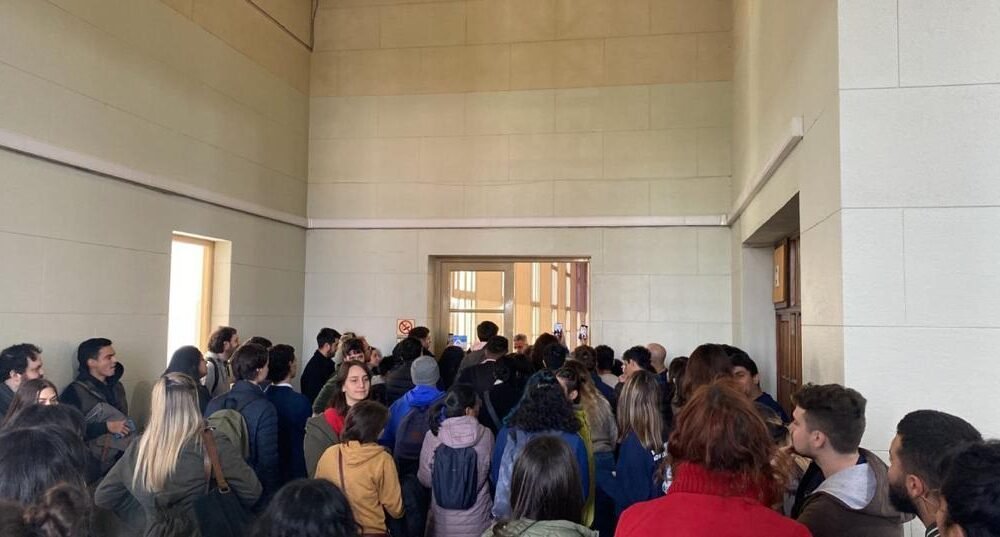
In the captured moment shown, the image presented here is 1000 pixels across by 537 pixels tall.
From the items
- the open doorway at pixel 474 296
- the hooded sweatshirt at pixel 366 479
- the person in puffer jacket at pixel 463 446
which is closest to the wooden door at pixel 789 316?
the open doorway at pixel 474 296

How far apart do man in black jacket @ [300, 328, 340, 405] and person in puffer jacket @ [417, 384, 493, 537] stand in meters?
2.49

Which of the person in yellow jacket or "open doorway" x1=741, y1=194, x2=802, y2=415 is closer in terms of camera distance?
the person in yellow jacket

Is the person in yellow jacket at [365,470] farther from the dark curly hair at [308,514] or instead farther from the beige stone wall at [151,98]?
the beige stone wall at [151,98]

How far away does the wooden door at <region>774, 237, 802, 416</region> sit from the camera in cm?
537

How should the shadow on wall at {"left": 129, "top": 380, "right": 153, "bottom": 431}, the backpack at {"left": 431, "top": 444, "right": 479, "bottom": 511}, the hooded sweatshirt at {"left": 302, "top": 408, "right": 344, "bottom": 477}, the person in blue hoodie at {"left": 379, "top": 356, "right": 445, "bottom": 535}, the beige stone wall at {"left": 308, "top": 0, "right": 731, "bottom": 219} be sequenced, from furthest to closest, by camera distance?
the beige stone wall at {"left": 308, "top": 0, "right": 731, "bottom": 219} < the shadow on wall at {"left": 129, "top": 380, "right": 153, "bottom": 431} < the person in blue hoodie at {"left": 379, "top": 356, "right": 445, "bottom": 535} < the hooded sweatshirt at {"left": 302, "top": 408, "right": 344, "bottom": 477} < the backpack at {"left": 431, "top": 444, "right": 479, "bottom": 511}

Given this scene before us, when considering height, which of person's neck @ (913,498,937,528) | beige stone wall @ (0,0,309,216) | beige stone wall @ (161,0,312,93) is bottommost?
person's neck @ (913,498,937,528)

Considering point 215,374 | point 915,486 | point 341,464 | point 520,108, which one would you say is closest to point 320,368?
point 215,374

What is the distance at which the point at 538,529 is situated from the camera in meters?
1.98

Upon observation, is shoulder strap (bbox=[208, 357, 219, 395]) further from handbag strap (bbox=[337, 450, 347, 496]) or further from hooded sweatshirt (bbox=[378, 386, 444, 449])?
handbag strap (bbox=[337, 450, 347, 496])

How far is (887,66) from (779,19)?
1.75m

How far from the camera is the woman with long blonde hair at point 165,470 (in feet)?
8.75

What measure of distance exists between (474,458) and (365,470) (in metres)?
0.63

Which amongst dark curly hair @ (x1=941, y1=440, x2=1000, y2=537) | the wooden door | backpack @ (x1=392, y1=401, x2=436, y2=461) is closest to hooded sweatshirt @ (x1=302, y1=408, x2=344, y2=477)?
backpack @ (x1=392, y1=401, x2=436, y2=461)

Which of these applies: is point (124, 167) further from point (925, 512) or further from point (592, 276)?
point (925, 512)
